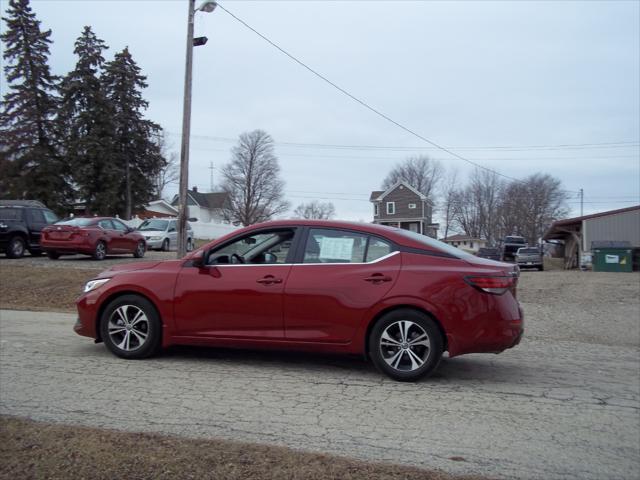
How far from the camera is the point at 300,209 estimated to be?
248 feet

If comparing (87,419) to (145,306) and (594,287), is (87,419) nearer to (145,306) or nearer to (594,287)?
(145,306)

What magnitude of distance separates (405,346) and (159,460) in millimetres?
2695

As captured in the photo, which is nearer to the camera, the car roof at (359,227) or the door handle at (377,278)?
the door handle at (377,278)

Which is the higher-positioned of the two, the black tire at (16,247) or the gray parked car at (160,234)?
the gray parked car at (160,234)

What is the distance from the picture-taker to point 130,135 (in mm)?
37656

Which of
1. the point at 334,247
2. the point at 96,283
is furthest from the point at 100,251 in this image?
the point at 334,247

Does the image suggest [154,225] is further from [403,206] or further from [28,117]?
[403,206]

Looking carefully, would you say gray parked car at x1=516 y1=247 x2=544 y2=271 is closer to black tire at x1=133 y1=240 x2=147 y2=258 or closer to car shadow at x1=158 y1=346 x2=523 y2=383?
black tire at x1=133 y1=240 x2=147 y2=258

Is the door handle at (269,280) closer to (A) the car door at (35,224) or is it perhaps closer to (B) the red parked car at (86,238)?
(B) the red parked car at (86,238)

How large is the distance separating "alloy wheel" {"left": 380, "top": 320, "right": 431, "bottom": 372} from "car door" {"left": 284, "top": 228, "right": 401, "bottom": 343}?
0.31m

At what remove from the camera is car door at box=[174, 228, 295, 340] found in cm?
561

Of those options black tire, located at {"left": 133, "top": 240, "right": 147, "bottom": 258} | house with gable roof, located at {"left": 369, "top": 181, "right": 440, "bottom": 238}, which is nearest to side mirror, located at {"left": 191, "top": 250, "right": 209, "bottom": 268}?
black tire, located at {"left": 133, "top": 240, "right": 147, "bottom": 258}

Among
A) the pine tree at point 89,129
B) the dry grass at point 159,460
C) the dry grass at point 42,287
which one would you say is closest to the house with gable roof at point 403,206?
the pine tree at point 89,129

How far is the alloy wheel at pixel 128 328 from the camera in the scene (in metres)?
5.94
